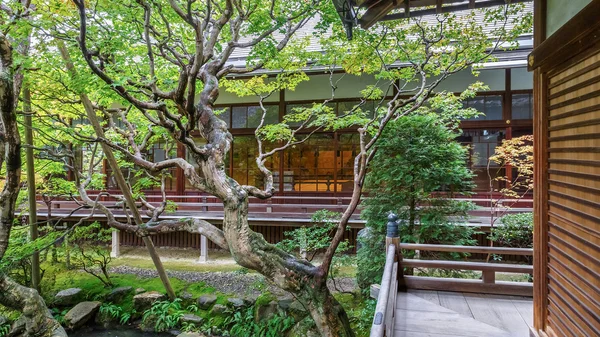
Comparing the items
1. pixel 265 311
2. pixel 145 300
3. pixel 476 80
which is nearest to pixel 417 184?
pixel 265 311

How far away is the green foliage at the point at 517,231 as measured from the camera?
23.2ft

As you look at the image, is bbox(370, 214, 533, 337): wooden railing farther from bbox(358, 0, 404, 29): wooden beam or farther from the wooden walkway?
bbox(358, 0, 404, 29): wooden beam

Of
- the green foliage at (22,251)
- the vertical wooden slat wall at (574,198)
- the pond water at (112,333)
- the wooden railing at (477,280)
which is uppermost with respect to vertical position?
the vertical wooden slat wall at (574,198)

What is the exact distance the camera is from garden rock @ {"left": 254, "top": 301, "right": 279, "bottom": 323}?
A: 24.0ft

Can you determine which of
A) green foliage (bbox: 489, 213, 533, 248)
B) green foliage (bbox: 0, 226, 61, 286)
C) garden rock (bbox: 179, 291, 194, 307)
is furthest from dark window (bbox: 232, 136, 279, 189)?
green foliage (bbox: 489, 213, 533, 248)

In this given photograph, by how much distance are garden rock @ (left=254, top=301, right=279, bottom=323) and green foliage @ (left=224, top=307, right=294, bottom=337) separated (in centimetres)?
9

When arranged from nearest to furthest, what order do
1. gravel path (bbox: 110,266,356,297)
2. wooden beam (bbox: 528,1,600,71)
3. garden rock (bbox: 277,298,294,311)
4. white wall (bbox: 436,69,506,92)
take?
1. wooden beam (bbox: 528,1,600,71)
2. garden rock (bbox: 277,298,294,311)
3. gravel path (bbox: 110,266,356,297)
4. white wall (bbox: 436,69,506,92)

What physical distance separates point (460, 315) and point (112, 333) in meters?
7.79

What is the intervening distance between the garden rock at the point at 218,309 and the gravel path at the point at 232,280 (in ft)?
1.99

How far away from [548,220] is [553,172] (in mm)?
380

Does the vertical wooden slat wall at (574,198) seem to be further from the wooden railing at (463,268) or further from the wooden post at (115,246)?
the wooden post at (115,246)

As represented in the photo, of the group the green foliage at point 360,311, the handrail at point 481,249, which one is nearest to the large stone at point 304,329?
the green foliage at point 360,311

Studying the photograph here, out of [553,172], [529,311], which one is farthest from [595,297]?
[529,311]

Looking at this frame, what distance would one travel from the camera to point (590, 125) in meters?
1.97
